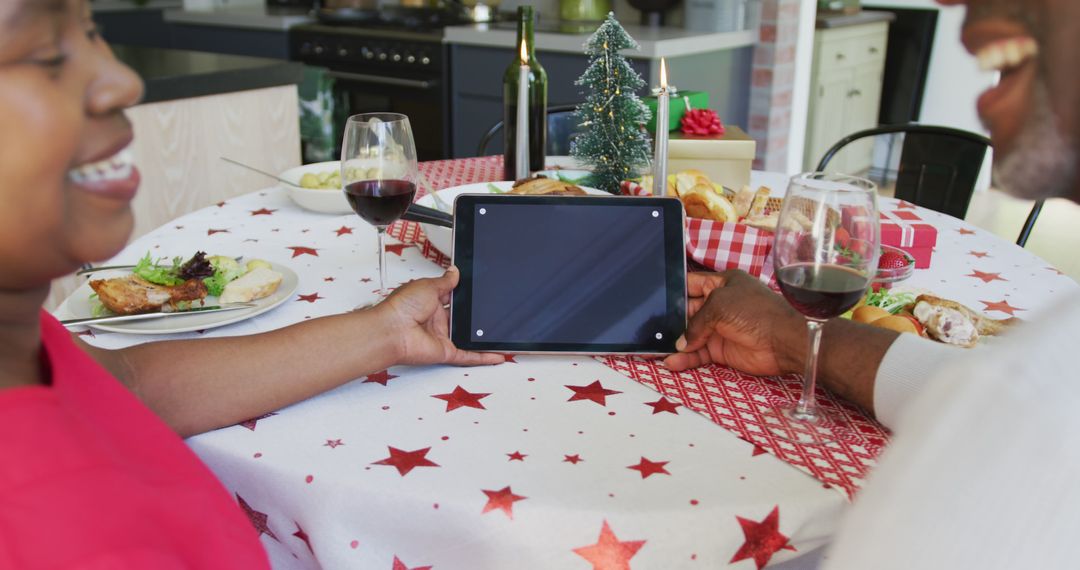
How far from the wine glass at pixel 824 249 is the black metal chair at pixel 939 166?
1.40 metres

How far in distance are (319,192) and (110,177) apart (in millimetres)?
1047

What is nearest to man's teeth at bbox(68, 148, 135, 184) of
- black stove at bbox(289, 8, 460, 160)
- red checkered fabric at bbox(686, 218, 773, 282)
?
red checkered fabric at bbox(686, 218, 773, 282)

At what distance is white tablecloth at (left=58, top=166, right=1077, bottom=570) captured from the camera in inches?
30.3

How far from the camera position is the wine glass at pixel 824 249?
2.85 ft

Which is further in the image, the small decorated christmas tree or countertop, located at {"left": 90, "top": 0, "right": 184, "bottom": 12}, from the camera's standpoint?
countertop, located at {"left": 90, "top": 0, "right": 184, "bottom": 12}

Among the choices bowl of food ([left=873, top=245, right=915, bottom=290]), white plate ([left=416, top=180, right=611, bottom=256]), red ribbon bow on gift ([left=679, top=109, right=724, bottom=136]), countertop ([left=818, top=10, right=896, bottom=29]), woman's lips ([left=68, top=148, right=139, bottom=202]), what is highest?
countertop ([left=818, top=10, right=896, bottom=29])

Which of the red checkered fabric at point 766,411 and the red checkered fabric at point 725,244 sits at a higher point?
the red checkered fabric at point 725,244

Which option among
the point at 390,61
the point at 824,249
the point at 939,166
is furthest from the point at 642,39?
the point at 824,249

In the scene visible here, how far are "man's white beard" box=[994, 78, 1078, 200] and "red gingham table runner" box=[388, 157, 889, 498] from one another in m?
0.38

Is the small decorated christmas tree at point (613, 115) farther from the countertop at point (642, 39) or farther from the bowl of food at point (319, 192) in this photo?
the countertop at point (642, 39)

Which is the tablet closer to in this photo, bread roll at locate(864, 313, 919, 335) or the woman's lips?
bread roll at locate(864, 313, 919, 335)

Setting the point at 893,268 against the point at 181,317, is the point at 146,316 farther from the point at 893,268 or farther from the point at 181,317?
the point at 893,268

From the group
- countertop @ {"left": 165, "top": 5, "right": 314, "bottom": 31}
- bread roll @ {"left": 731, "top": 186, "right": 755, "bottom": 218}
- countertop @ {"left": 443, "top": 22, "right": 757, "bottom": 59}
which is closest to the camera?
bread roll @ {"left": 731, "top": 186, "right": 755, "bottom": 218}

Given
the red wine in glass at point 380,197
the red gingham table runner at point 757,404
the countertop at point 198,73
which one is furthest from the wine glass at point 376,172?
the countertop at point 198,73
